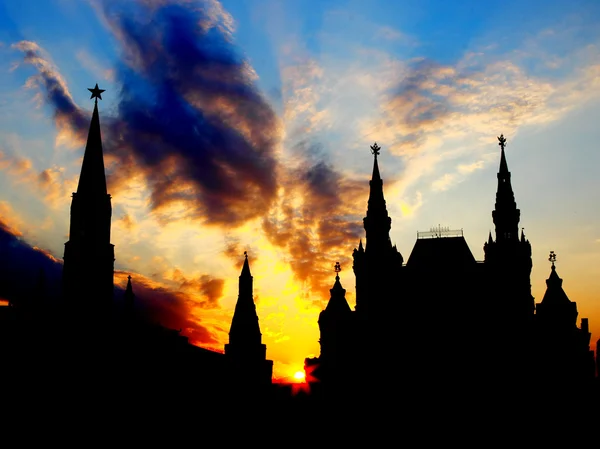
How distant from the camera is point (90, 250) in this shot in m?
64.9

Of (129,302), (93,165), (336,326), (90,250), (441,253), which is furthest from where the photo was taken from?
(441,253)

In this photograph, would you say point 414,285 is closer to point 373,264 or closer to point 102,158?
point 373,264

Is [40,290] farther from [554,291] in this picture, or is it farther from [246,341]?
[554,291]

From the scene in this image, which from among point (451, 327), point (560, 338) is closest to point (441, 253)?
point (451, 327)

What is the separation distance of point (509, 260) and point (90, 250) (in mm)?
46466

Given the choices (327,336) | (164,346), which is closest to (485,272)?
(327,336)

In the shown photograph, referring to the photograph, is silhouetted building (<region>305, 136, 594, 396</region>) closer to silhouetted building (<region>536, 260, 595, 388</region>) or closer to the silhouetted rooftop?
silhouetted building (<region>536, 260, 595, 388</region>)

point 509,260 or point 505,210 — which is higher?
point 505,210

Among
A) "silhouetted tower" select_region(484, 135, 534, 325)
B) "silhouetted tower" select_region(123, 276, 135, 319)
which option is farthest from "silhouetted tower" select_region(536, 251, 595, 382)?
"silhouetted tower" select_region(123, 276, 135, 319)

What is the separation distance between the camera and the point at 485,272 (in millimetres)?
85500

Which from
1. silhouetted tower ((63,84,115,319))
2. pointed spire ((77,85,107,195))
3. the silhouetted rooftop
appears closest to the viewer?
silhouetted tower ((63,84,115,319))

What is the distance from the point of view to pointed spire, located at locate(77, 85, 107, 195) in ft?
221

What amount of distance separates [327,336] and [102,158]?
107 feet

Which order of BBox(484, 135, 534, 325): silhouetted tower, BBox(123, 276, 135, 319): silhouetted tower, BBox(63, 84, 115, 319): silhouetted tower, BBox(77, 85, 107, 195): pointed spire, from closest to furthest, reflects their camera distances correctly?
1. BBox(63, 84, 115, 319): silhouetted tower
2. BBox(77, 85, 107, 195): pointed spire
3. BBox(123, 276, 135, 319): silhouetted tower
4. BBox(484, 135, 534, 325): silhouetted tower
